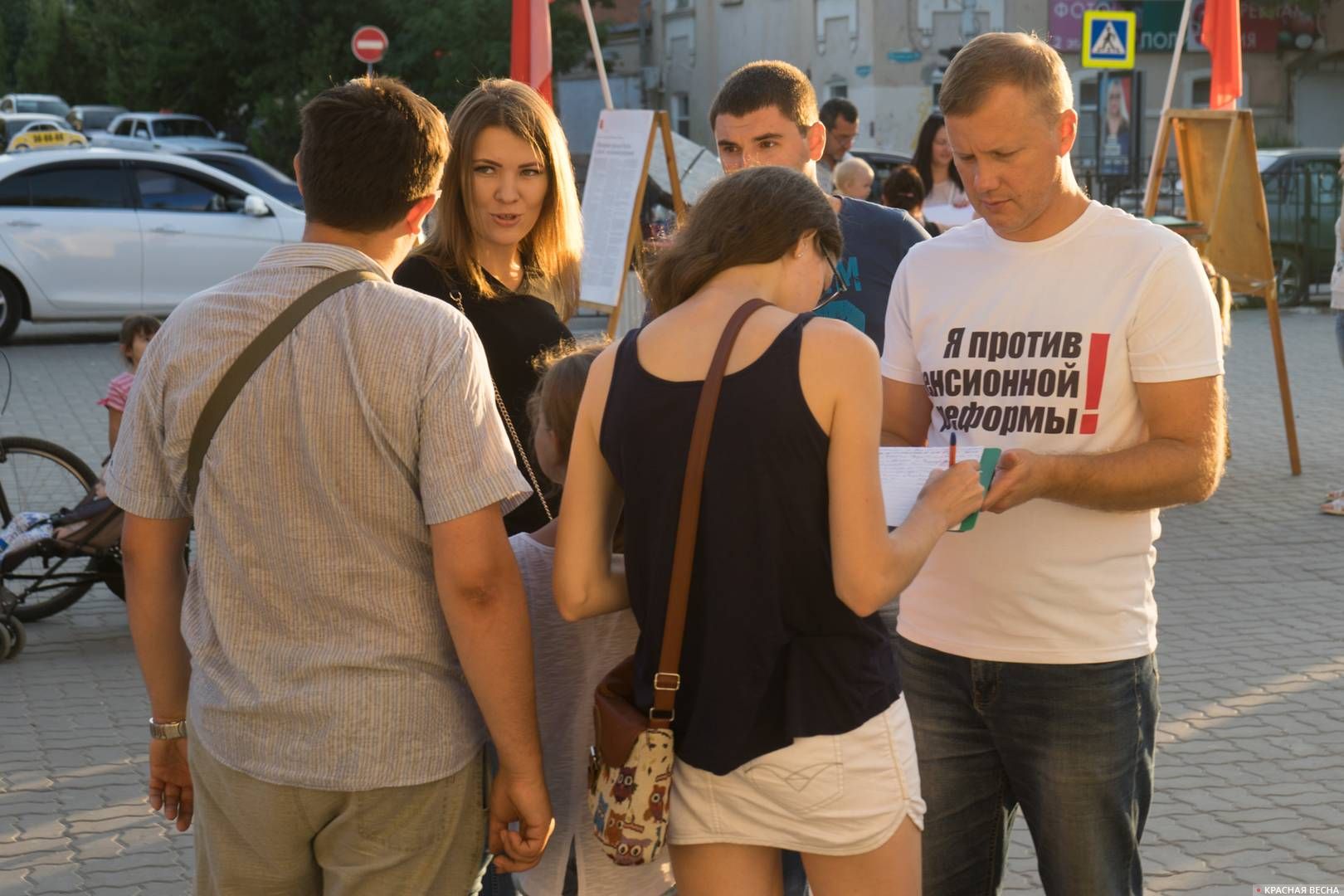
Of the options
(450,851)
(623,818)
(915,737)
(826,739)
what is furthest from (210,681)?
(915,737)

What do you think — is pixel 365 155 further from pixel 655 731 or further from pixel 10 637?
pixel 10 637

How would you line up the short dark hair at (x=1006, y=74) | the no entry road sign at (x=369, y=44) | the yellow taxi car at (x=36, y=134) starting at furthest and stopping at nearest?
the yellow taxi car at (x=36, y=134), the no entry road sign at (x=369, y=44), the short dark hair at (x=1006, y=74)

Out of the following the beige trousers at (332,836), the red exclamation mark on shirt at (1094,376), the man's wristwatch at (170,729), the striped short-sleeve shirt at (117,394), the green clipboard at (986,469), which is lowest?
the striped short-sleeve shirt at (117,394)

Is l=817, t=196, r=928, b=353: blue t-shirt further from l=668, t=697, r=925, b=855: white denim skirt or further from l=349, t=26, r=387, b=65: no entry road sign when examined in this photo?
l=349, t=26, r=387, b=65: no entry road sign

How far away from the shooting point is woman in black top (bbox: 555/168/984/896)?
2213 millimetres

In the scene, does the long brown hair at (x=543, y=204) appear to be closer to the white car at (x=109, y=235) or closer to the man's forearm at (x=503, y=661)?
the man's forearm at (x=503, y=661)

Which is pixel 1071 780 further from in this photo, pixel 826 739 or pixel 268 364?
pixel 268 364

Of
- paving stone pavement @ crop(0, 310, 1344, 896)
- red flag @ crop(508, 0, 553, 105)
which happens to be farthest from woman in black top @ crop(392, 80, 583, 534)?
red flag @ crop(508, 0, 553, 105)

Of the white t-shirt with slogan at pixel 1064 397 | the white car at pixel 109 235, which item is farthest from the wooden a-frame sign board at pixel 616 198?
the white car at pixel 109 235

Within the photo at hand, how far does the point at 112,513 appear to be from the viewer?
6223 millimetres

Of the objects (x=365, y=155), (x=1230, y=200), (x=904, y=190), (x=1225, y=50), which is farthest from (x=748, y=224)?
(x=1225, y=50)

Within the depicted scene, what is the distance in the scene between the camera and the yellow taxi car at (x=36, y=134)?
28.7m

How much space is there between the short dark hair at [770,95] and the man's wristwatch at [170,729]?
215 cm

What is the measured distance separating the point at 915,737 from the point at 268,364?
4.49ft
